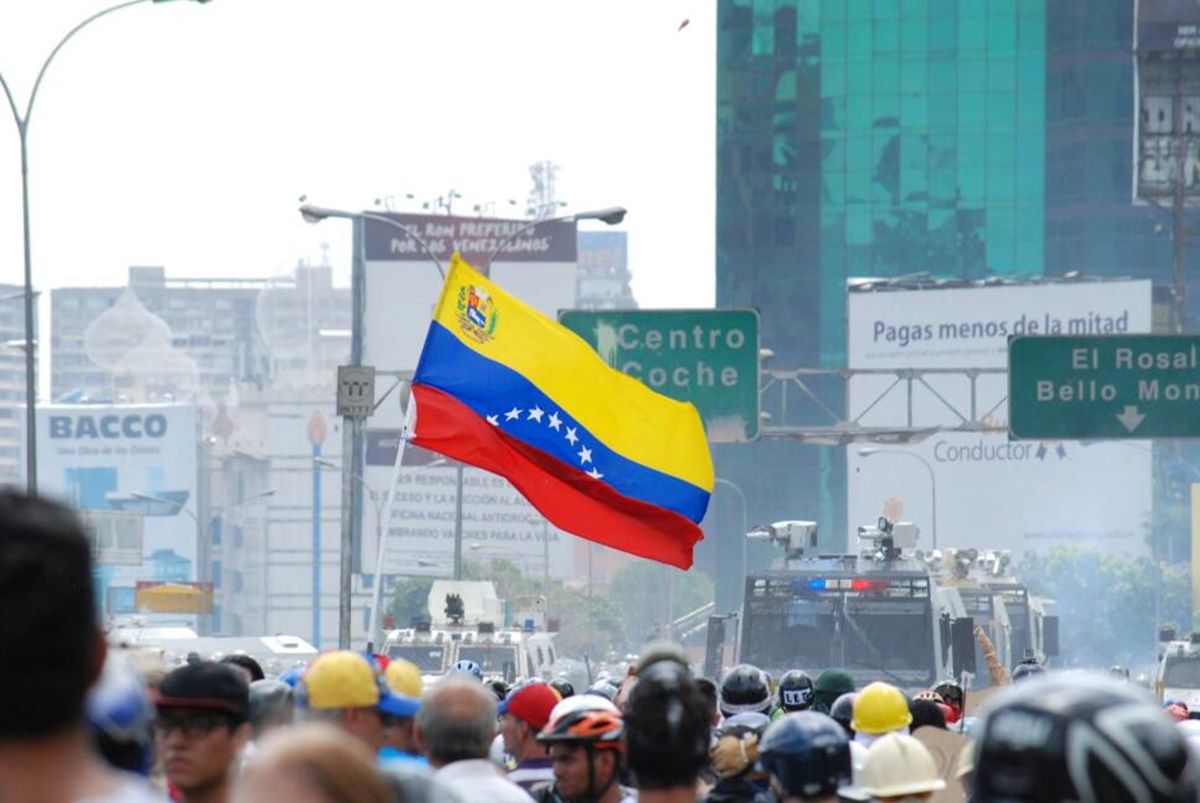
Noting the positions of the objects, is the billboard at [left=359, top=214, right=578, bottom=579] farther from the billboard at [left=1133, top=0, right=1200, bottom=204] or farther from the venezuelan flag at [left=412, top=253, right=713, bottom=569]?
the venezuelan flag at [left=412, top=253, right=713, bottom=569]

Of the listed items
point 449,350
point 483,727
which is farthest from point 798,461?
point 483,727

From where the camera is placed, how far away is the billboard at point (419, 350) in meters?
139

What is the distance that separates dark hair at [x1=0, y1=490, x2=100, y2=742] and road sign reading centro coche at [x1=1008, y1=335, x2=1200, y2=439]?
26725 mm

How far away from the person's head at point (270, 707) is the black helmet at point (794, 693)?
4.59 metres

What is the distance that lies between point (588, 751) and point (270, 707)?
108cm

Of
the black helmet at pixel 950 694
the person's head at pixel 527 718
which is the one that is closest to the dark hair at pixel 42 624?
the person's head at pixel 527 718

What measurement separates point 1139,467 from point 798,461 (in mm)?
20767

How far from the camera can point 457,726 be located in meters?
6.64

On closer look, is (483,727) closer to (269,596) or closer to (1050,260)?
(1050,260)

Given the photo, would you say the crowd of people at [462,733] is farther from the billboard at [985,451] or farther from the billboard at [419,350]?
the billboard at [419,350]

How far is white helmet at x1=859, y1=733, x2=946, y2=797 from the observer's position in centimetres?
654

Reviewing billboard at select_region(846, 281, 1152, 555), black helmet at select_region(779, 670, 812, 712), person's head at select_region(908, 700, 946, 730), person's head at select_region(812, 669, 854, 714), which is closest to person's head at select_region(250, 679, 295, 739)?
person's head at select_region(908, 700, 946, 730)

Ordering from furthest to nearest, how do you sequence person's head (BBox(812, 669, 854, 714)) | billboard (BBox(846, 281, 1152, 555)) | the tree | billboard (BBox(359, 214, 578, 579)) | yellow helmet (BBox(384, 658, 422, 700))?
billboard (BBox(359, 214, 578, 579)), the tree, billboard (BBox(846, 281, 1152, 555)), person's head (BBox(812, 669, 854, 714)), yellow helmet (BBox(384, 658, 422, 700))

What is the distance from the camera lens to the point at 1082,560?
339ft
